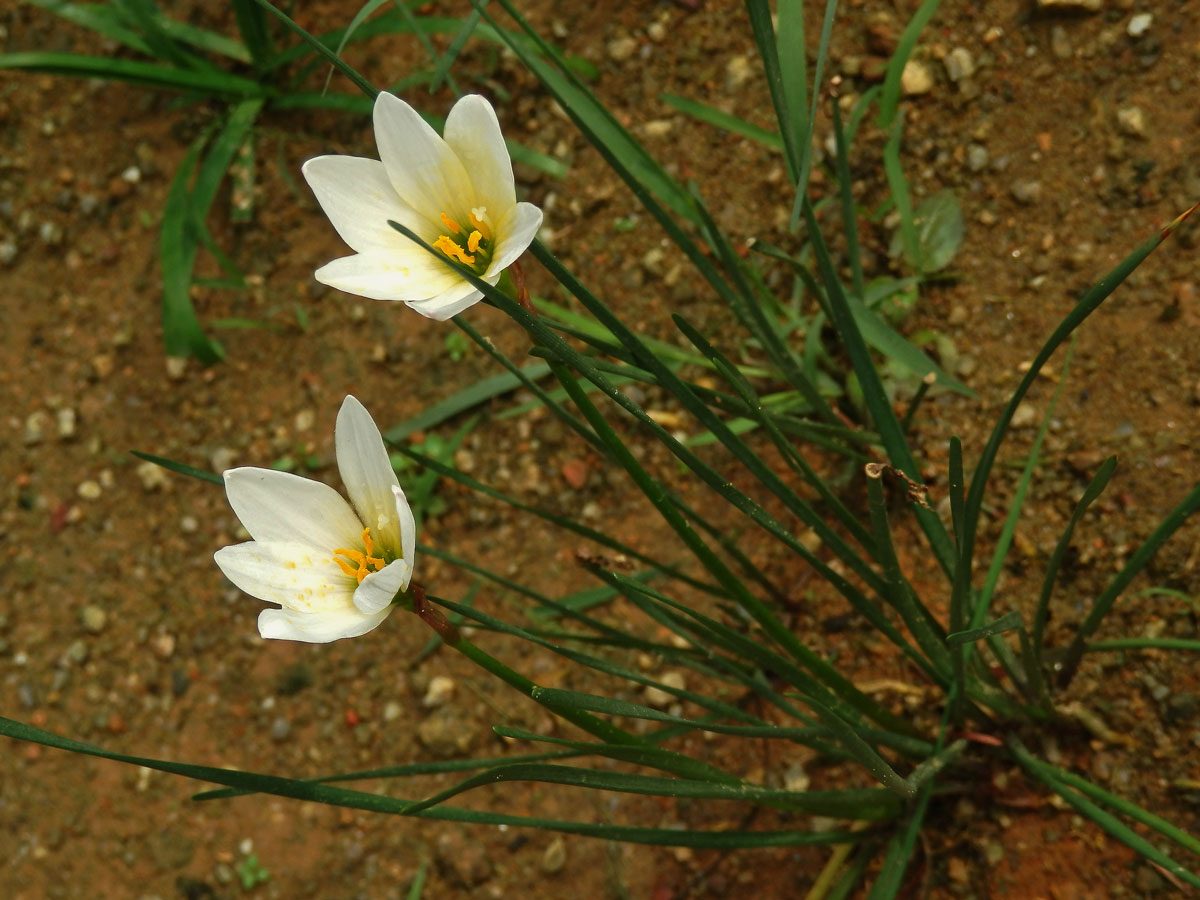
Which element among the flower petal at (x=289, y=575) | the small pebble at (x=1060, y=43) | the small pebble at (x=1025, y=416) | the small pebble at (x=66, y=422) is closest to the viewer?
the flower petal at (x=289, y=575)

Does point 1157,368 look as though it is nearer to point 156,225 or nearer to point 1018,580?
point 1018,580

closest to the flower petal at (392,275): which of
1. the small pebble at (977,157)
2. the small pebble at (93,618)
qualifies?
the small pebble at (977,157)

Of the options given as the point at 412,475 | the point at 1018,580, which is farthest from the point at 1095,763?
the point at 412,475

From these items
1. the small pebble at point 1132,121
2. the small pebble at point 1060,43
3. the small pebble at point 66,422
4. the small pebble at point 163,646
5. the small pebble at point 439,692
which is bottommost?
the small pebble at point 163,646

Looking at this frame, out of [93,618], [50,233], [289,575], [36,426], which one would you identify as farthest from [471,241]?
[50,233]

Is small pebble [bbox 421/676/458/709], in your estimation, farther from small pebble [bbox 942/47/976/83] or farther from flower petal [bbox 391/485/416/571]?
small pebble [bbox 942/47/976/83]

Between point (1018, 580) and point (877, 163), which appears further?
point (877, 163)

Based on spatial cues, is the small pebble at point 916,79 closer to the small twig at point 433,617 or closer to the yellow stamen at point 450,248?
the yellow stamen at point 450,248
